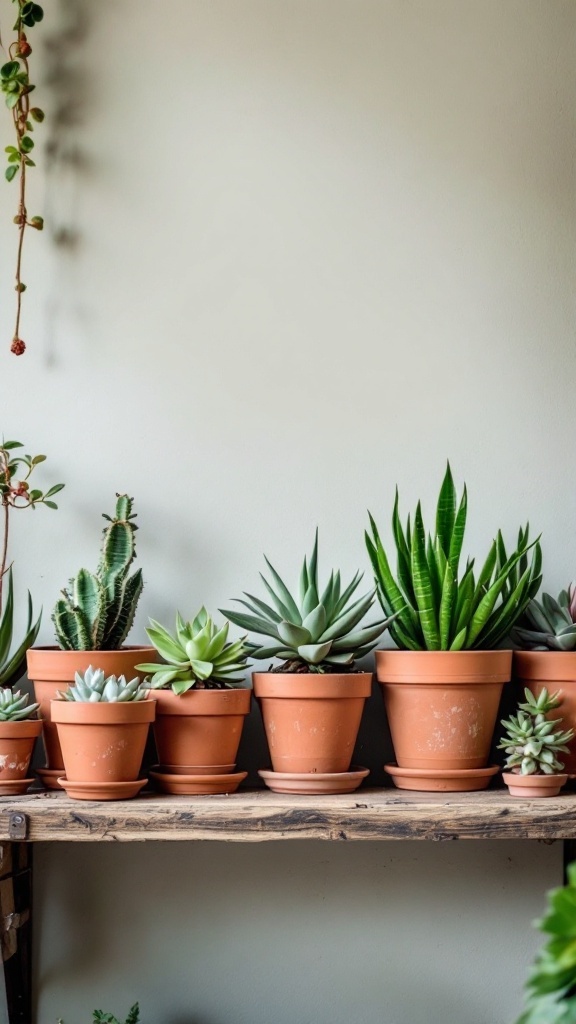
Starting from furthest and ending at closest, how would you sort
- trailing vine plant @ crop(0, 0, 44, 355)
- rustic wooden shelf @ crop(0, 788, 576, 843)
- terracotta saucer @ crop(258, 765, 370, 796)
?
trailing vine plant @ crop(0, 0, 44, 355)
terracotta saucer @ crop(258, 765, 370, 796)
rustic wooden shelf @ crop(0, 788, 576, 843)

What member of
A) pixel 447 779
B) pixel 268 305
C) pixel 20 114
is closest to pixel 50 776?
pixel 447 779

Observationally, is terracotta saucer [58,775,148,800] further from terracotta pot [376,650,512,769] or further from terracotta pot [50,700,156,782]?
terracotta pot [376,650,512,769]

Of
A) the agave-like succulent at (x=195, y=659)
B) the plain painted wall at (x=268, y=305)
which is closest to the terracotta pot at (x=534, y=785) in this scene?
the plain painted wall at (x=268, y=305)

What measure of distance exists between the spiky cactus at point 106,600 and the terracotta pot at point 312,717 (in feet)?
0.85

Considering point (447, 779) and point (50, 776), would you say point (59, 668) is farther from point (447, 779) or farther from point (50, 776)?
point (447, 779)

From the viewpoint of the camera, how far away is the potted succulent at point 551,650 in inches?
56.9

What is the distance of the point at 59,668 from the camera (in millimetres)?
1468

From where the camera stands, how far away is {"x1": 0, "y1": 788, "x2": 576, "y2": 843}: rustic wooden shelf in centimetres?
130

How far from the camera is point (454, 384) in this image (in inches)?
65.3

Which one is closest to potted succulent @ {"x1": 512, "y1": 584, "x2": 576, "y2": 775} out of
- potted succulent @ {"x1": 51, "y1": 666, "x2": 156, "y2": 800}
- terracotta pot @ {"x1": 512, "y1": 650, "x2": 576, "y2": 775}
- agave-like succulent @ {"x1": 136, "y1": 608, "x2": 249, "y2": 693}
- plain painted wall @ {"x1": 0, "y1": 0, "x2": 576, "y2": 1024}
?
terracotta pot @ {"x1": 512, "y1": 650, "x2": 576, "y2": 775}

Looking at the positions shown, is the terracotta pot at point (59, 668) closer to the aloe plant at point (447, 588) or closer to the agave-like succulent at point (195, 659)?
the agave-like succulent at point (195, 659)

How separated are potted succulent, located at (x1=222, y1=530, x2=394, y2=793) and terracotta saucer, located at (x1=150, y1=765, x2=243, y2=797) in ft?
0.19

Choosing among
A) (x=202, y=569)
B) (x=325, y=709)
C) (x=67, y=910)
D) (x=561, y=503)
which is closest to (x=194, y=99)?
(x=202, y=569)

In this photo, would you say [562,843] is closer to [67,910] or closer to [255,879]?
[255,879]
